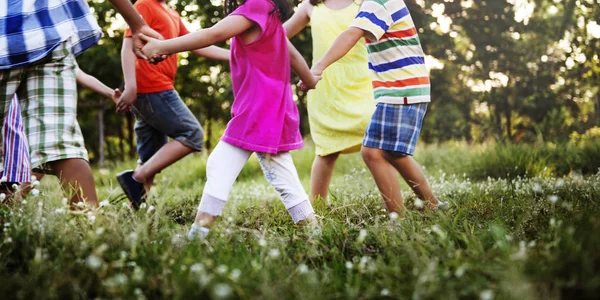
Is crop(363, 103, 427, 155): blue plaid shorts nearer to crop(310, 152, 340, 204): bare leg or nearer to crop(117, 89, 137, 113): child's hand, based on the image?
crop(310, 152, 340, 204): bare leg

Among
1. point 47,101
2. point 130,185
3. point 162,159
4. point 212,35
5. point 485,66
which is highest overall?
point 212,35

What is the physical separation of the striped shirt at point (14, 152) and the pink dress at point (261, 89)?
4.58 feet

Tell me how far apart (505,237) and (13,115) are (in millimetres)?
3025

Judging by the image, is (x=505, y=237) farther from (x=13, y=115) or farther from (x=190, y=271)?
(x=13, y=115)

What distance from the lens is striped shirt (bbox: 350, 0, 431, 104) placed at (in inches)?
139

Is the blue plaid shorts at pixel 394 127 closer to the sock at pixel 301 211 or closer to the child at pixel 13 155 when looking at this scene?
the sock at pixel 301 211

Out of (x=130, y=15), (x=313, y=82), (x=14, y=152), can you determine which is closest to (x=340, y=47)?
(x=313, y=82)

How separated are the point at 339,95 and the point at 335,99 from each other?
42 millimetres

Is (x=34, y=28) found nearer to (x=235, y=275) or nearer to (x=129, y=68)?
(x=129, y=68)

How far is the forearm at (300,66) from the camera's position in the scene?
3307 millimetres

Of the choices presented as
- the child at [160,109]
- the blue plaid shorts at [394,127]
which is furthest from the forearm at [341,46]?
the child at [160,109]

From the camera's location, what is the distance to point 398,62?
11.7 ft

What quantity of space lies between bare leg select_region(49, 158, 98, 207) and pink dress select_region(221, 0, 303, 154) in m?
0.81

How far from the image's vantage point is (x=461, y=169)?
727 centimetres
